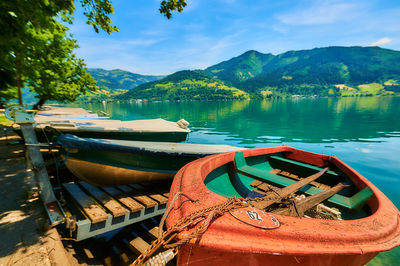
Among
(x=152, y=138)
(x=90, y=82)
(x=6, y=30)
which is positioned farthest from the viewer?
(x=90, y=82)

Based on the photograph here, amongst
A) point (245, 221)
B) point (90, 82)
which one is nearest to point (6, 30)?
point (245, 221)

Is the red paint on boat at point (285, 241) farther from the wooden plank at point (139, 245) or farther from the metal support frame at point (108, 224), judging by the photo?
the metal support frame at point (108, 224)

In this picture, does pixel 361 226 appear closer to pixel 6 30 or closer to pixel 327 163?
pixel 327 163

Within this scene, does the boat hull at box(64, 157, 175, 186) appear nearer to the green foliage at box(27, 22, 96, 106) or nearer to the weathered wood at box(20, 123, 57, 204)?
the weathered wood at box(20, 123, 57, 204)

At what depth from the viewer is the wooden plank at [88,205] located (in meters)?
3.91

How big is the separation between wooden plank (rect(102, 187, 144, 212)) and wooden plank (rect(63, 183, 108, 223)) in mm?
531

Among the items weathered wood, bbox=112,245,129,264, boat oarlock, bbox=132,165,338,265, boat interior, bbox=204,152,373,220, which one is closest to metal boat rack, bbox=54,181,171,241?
weathered wood, bbox=112,245,129,264

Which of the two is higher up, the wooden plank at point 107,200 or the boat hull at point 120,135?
the boat hull at point 120,135

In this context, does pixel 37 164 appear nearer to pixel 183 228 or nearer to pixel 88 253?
pixel 88 253

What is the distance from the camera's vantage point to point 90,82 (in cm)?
1468

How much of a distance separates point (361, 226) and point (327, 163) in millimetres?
4235

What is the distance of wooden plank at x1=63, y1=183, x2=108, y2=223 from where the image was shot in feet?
12.8

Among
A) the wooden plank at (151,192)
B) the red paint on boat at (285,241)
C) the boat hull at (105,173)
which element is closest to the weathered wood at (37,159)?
the boat hull at (105,173)

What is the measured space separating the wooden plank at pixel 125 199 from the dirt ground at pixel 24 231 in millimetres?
1422
